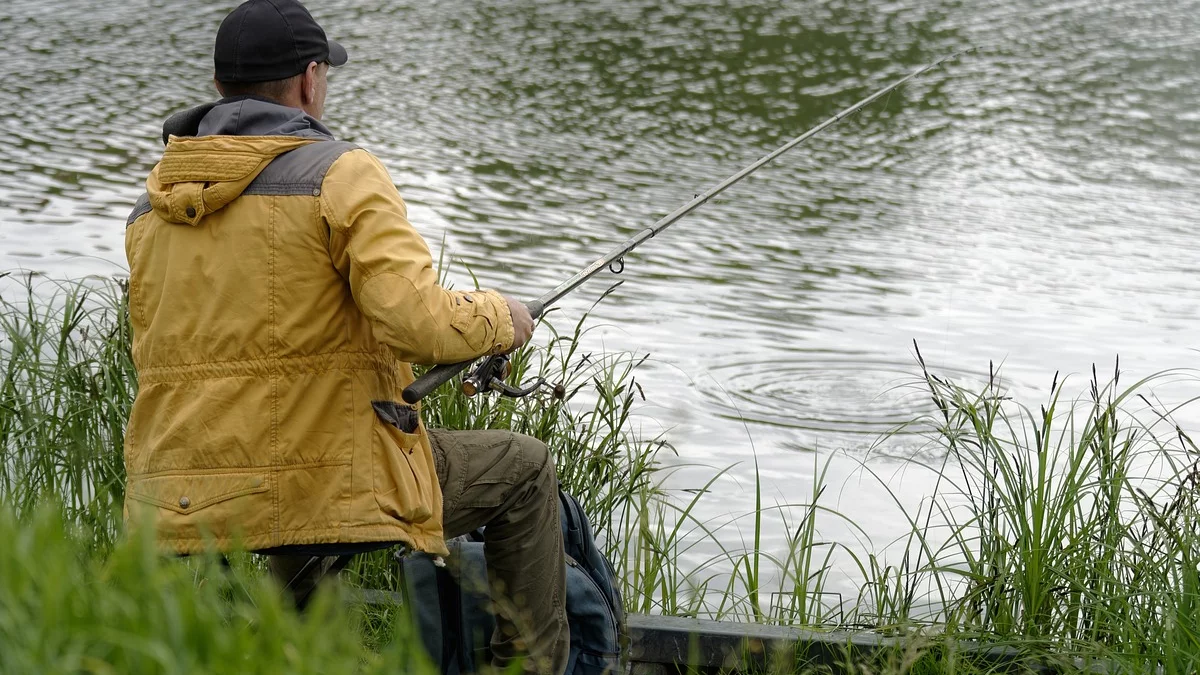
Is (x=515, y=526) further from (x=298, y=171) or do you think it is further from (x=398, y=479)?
(x=298, y=171)

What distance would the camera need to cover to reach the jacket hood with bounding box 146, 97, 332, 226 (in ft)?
8.94

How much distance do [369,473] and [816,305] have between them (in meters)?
5.61

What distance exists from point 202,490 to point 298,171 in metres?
0.60

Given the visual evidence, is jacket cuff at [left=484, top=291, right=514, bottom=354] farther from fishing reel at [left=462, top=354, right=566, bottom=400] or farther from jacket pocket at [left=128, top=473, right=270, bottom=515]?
jacket pocket at [left=128, top=473, right=270, bottom=515]

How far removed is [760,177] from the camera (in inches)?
442

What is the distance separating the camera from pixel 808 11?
18.6 metres

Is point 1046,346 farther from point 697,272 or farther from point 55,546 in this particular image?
point 55,546

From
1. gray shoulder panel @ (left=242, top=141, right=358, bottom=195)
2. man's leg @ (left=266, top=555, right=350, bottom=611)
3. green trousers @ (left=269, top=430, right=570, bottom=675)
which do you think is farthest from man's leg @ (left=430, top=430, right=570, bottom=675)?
gray shoulder panel @ (left=242, top=141, right=358, bottom=195)

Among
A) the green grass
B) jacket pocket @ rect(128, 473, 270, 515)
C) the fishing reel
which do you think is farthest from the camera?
the fishing reel

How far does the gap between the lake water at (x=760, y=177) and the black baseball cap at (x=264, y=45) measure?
217 cm

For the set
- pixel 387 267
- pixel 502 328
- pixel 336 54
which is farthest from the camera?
pixel 336 54

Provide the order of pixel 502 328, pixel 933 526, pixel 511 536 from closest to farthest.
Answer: pixel 502 328 < pixel 511 536 < pixel 933 526

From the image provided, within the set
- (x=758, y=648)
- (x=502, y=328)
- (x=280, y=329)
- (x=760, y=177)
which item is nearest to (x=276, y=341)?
(x=280, y=329)

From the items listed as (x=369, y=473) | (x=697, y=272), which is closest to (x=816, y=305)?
(x=697, y=272)
